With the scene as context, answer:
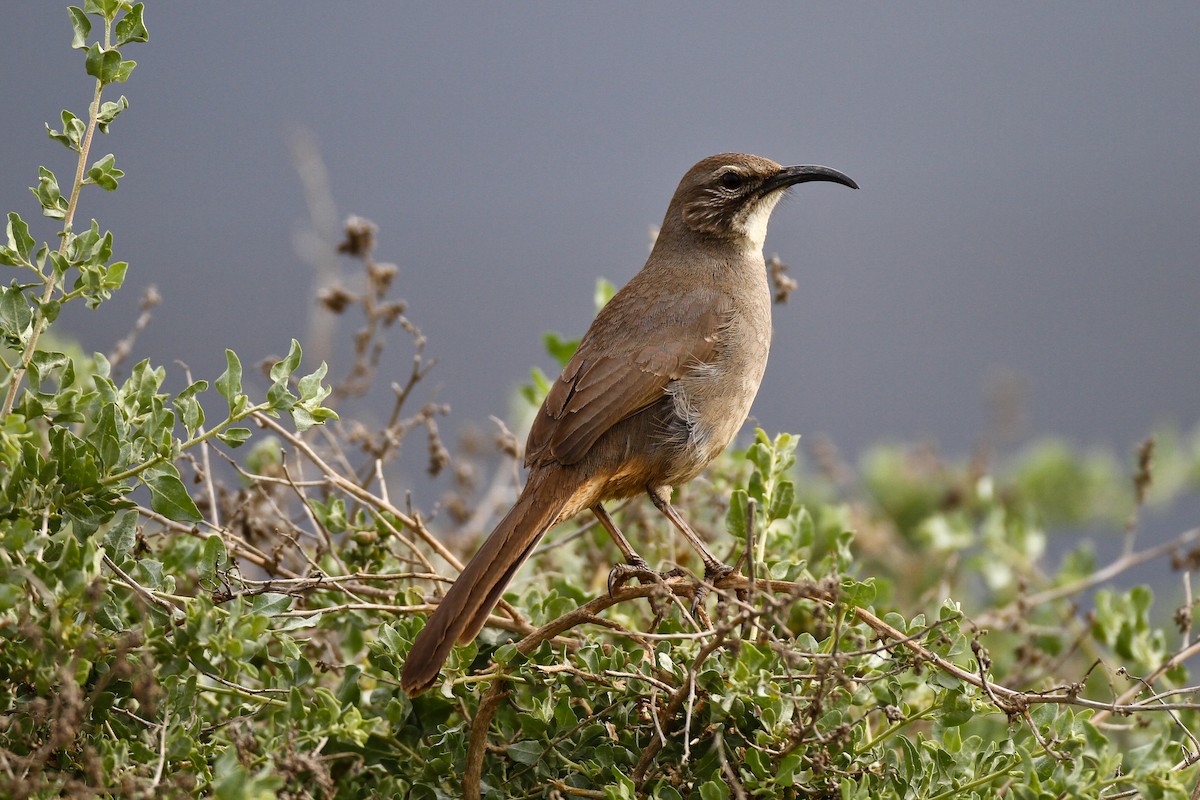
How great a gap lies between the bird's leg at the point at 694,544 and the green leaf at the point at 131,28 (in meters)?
1.40

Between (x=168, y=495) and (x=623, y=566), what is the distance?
40.4 inches

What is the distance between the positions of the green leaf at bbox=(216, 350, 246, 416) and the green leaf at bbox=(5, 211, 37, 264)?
1.19 feet

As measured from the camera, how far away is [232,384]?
2.04m

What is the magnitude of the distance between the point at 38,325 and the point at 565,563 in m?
1.74

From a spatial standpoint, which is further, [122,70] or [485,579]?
[485,579]

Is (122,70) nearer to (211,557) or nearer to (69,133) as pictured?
(69,133)

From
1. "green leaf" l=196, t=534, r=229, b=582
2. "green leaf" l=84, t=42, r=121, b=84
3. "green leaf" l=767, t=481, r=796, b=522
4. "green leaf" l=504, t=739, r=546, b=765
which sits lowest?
"green leaf" l=196, t=534, r=229, b=582

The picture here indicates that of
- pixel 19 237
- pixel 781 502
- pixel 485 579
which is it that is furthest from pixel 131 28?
pixel 781 502

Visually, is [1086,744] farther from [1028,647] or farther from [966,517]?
[966,517]

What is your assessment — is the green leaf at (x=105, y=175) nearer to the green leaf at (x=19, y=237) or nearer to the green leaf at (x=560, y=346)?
the green leaf at (x=19, y=237)

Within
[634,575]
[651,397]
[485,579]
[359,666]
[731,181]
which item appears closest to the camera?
[359,666]

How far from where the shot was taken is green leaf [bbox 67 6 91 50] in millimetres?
2074

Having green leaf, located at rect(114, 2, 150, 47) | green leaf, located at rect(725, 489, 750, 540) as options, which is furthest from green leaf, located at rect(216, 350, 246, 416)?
green leaf, located at rect(725, 489, 750, 540)

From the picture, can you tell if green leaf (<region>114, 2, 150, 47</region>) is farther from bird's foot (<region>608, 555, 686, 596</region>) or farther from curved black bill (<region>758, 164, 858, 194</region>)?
curved black bill (<region>758, 164, 858, 194</region>)
